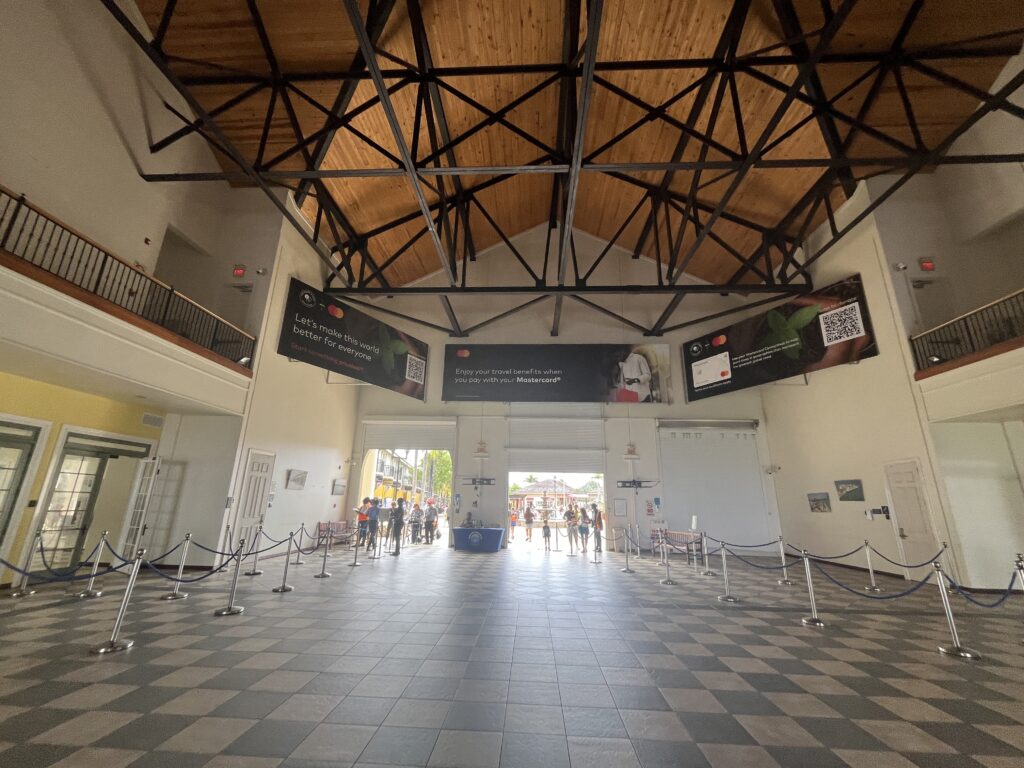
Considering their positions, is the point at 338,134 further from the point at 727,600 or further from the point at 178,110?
the point at 727,600

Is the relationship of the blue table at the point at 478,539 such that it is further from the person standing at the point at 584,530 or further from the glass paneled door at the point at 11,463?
the glass paneled door at the point at 11,463

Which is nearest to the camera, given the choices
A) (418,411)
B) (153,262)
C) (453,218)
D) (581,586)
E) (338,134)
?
(581,586)

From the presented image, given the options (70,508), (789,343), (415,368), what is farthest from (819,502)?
(70,508)

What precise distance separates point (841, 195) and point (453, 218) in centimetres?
925

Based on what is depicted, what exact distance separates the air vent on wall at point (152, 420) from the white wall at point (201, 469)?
0.29ft

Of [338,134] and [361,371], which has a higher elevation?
[338,134]

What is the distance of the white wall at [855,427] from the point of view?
7609mm

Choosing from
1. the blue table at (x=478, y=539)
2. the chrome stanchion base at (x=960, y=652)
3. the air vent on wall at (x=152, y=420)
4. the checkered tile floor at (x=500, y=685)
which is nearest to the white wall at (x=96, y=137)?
the air vent on wall at (x=152, y=420)

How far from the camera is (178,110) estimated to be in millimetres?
7629

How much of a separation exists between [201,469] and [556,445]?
8.81 meters

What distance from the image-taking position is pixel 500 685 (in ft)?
9.89

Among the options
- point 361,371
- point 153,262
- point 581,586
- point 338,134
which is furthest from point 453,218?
point 581,586

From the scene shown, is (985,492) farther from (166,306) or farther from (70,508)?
(70,508)

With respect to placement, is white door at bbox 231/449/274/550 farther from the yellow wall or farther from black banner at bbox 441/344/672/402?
black banner at bbox 441/344/672/402
